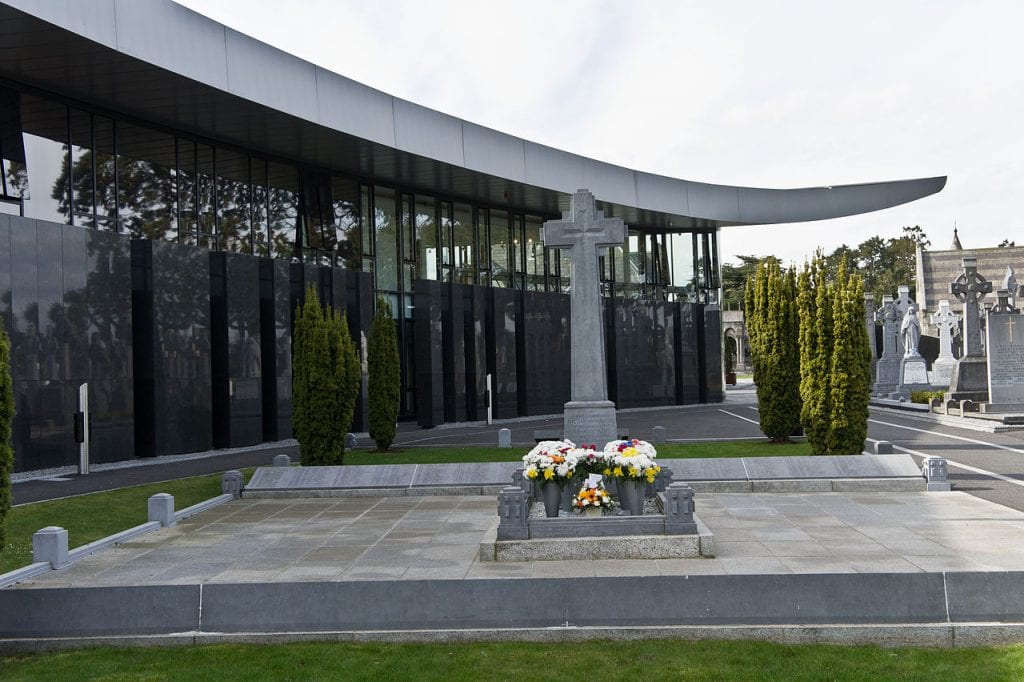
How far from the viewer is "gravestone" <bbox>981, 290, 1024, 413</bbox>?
101 ft

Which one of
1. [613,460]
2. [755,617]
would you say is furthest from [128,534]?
[755,617]

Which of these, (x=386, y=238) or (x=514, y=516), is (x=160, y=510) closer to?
(x=514, y=516)

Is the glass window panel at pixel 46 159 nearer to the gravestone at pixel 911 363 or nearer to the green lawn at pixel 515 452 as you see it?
the green lawn at pixel 515 452

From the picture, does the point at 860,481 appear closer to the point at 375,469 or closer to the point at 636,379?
the point at 375,469

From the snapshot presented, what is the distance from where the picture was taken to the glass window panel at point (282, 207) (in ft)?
95.1

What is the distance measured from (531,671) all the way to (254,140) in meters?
23.1

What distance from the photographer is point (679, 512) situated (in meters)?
10.1

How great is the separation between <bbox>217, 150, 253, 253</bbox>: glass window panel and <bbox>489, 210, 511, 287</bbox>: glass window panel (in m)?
12.9

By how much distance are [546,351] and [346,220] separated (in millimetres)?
10761

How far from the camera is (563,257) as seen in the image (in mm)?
42406

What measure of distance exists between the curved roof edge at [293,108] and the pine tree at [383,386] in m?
6.47

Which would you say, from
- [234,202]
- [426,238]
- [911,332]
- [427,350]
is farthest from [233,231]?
[911,332]

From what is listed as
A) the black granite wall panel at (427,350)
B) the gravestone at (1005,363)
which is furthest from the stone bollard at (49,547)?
the gravestone at (1005,363)

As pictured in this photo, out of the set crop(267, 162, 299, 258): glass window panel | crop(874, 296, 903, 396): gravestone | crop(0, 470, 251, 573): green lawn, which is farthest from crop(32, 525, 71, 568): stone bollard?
crop(874, 296, 903, 396): gravestone
